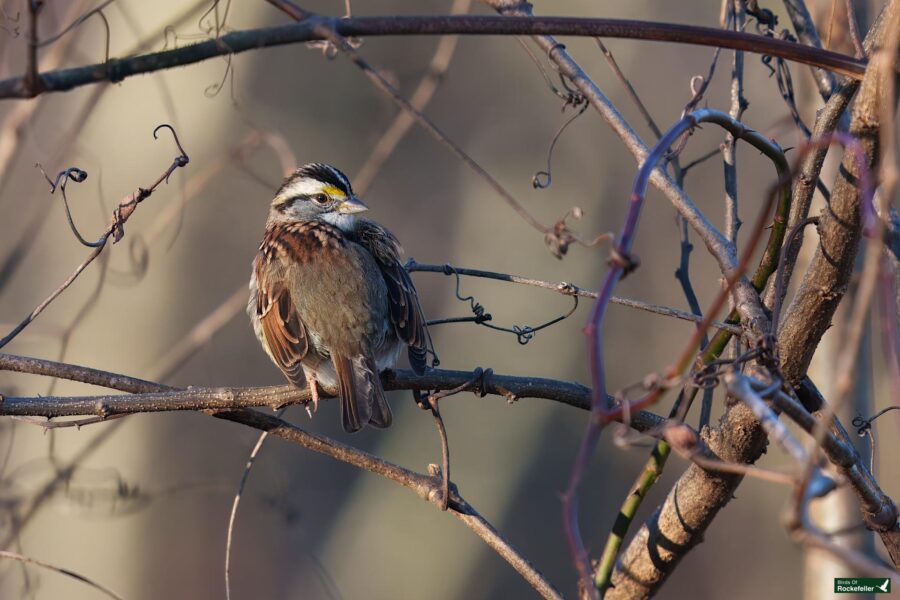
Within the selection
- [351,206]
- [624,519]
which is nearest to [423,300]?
[351,206]

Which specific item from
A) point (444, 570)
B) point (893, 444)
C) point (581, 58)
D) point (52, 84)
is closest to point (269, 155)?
point (581, 58)

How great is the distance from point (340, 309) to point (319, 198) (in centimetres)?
70

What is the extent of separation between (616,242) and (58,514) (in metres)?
5.61

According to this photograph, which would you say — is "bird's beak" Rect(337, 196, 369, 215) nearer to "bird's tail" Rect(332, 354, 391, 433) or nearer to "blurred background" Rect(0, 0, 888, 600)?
"bird's tail" Rect(332, 354, 391, 433)

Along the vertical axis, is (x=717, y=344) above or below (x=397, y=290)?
below

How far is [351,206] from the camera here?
4.33 m

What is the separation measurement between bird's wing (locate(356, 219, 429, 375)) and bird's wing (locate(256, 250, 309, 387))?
1.17 feet

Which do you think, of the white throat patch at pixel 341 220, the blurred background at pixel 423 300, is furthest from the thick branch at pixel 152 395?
the blurred background at pixel 423 300

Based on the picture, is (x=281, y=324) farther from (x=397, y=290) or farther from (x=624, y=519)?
(x=624, y=519)

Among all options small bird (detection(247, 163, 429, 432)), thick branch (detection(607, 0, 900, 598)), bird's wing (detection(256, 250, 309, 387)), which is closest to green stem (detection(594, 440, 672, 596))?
thick branch (detection(607, 0, 900, 598))

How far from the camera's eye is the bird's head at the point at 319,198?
433 centimetres

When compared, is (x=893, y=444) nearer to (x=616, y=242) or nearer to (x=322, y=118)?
(x=322, y=118)

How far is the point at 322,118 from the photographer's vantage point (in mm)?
8164

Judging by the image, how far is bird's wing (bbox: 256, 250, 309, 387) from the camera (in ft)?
12.6
